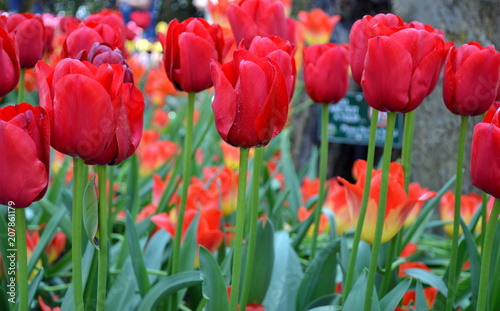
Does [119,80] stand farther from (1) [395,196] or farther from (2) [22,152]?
(1) [395,196]

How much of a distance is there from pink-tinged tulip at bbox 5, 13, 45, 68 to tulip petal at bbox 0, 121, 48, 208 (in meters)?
0.35

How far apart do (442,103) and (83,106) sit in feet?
3.81

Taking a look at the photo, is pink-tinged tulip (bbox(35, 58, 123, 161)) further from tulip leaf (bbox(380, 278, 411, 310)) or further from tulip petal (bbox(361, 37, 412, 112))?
tulip leaf (bbox(380, 278, 411, 310))

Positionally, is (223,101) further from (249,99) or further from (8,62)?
(8,62)

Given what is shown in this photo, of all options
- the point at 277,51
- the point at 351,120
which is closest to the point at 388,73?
the point at 277,51

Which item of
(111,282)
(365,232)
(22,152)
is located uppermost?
(22,152)

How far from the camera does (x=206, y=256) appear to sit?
2.13ft

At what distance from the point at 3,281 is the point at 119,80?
417 mm

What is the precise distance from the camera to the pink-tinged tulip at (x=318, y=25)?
1.72 meters

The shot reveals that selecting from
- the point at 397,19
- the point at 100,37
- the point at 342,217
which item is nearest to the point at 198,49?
the point at 100,37

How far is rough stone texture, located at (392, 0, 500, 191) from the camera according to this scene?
1403mm

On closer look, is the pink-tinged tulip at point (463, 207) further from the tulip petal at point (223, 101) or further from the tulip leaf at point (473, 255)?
the tulip petal at point (223, 101)

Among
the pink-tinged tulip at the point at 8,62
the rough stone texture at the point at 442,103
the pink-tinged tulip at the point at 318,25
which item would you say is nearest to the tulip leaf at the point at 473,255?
the pink-tinged tulip at the point at 8,62

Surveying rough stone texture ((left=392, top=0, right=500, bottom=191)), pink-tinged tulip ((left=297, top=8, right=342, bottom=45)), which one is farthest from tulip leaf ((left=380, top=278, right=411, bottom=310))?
pink-tinged tulip ((left=297, top=8, right=342, bottom=45))
